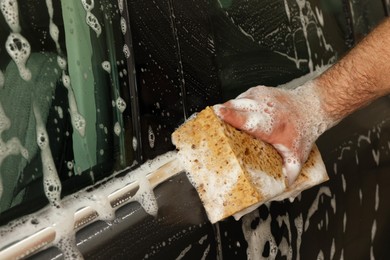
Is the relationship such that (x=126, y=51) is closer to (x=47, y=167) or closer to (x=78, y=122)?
(x=78, y=122)

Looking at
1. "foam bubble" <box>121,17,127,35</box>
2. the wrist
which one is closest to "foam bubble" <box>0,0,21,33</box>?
"foam bubble" <box>121,17,127,35</box>

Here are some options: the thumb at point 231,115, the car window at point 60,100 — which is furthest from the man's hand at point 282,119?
the car window at point 60,100

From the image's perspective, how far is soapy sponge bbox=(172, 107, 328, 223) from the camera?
44.4 inches

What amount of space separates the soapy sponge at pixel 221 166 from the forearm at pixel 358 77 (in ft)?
1.33

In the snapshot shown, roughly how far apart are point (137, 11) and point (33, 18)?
270 mm

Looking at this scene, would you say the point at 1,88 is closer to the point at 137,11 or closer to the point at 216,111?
the point at 137,11

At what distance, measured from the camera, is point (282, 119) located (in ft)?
4.25

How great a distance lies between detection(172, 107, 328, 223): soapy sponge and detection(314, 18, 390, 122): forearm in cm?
41

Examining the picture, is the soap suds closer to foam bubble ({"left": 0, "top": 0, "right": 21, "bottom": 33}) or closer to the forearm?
foam bubble ({"left": 0, "top": 0, "right": 21, "bottom": 33})

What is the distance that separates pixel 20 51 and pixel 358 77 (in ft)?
3.29

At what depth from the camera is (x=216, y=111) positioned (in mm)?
1161

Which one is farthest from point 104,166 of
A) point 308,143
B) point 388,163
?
point 388,163

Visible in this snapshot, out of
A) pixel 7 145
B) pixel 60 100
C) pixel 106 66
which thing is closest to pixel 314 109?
pixel 106 66

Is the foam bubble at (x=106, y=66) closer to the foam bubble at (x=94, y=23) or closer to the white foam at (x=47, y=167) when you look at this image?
the foam bubble at (x=94, y=23)
